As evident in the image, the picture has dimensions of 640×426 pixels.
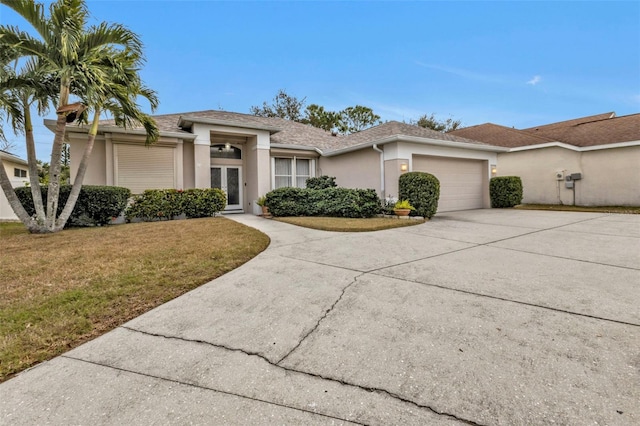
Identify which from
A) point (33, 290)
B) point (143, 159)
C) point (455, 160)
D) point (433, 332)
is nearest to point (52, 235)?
point (143, 159)

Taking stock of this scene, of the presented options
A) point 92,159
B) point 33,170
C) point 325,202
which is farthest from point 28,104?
point 325,202

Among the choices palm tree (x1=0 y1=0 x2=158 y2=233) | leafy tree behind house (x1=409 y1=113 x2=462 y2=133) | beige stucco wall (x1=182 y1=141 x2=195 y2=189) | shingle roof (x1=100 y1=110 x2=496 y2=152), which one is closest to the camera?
palm tree (x1=0 y1=0 x2=158 y2=233)

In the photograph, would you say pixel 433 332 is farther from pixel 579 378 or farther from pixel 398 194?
pixel 398 194

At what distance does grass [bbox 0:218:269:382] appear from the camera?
264cm

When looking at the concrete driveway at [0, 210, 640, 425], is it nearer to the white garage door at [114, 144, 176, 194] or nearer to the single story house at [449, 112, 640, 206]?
the white garage door at [114, 144, 176, 194]

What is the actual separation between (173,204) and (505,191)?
14.0 metres

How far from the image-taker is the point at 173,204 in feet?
34.4

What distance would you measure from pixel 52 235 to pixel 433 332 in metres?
9.15

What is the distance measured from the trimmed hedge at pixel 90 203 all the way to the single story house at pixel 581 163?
55.9ft

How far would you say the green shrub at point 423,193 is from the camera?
10438mm

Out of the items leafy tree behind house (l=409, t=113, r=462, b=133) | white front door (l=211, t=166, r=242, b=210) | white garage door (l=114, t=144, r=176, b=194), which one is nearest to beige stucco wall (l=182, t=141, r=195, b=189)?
white garage door (l=114, t=144, r=176, b=194)

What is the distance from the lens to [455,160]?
534 inches

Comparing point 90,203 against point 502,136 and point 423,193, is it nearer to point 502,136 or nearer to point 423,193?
point 423,193

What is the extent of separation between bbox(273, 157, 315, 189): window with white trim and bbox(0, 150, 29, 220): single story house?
12010mm
